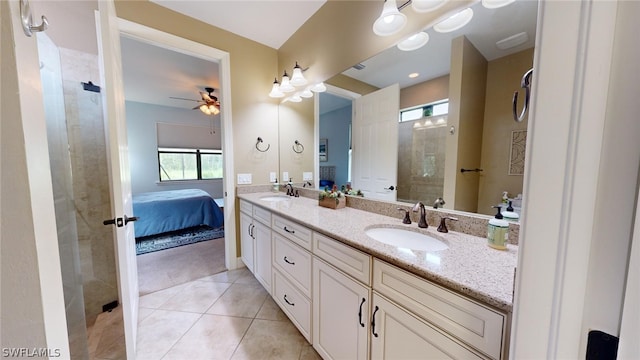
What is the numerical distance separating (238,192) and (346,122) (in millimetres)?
1455

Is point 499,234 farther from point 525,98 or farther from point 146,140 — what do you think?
point 146,140

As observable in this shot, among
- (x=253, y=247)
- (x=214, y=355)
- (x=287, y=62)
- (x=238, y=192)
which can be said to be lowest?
(x=214, y=355)

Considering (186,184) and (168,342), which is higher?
(186,184)

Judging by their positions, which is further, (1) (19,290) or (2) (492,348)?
(2) (492,348)

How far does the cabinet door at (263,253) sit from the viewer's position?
1879 mm

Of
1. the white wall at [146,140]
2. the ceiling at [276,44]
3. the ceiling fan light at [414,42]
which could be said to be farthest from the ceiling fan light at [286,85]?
the white wall at [146,140]

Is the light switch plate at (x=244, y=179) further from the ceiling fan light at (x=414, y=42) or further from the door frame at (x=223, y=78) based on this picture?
the ceiling fan light at (x=414, y=42)

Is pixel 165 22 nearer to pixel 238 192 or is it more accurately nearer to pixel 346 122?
pixel 238 192

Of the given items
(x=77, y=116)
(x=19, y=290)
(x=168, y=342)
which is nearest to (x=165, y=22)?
(x=77, y=116)

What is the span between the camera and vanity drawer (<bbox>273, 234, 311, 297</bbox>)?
4.54 feet

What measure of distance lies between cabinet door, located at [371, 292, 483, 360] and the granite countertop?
18 cm

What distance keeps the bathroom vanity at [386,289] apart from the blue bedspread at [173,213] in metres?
2.69

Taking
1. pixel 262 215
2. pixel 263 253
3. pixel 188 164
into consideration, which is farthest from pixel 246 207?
pixel 188 164

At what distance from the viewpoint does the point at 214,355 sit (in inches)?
56.1
